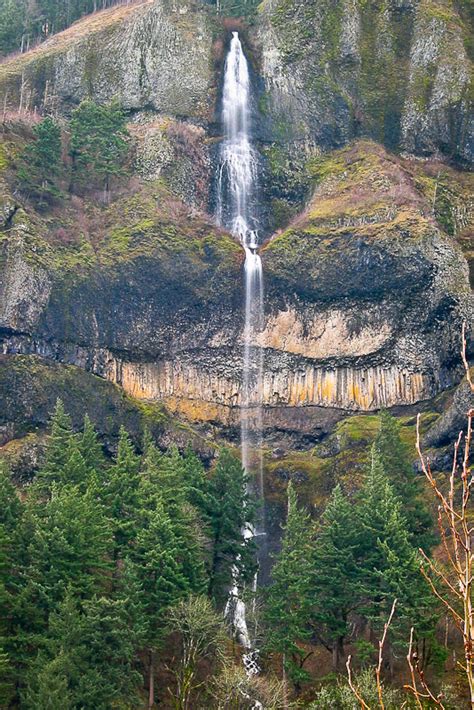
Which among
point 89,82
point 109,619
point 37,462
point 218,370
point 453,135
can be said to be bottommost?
point 109,619

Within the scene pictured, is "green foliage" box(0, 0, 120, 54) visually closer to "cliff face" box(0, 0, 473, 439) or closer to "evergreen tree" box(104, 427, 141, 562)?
"cliff face" box(0, 0, 473, 439)

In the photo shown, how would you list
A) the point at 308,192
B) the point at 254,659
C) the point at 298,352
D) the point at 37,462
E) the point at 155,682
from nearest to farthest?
the point at 155,682, the point at 254,659, the point at 37,462, the point at 298,352, the point at 308,192

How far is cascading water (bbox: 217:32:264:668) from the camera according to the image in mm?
60969

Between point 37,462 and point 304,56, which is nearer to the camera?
point 37,462

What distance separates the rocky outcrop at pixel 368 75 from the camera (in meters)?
72.2

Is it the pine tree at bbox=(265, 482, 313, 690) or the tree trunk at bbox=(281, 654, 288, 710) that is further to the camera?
the pine tree at bbox=(265, 482, 313, 690)

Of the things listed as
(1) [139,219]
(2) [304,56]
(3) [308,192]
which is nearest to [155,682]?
(1) [139,219]

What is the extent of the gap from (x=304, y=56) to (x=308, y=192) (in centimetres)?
1408

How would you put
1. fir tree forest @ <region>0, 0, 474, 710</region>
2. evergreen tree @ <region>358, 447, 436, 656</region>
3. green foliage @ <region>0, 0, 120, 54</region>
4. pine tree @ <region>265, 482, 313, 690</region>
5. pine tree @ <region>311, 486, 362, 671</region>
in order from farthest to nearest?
green foliage @ <region>0, 0, 120, 54</region> < pine tree @ <region>311, 486, 362, 671</region> < pine tree @ <region>265, 482, 313, 690</region> < evergreen tree @ <region>358, 447, 436, 656</region> < fir tree forest @ <region>0, 0, 474, 710</region>

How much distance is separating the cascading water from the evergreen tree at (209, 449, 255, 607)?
32.1 feet

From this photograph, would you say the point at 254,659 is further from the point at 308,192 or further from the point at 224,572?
the point at 308,192

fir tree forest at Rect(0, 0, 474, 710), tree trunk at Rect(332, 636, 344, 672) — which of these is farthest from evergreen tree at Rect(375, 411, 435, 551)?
tree trunk at Rect(332, 636, 344, 672)

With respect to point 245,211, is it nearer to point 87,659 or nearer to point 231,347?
point 231,347

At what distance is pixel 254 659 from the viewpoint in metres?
40.0
